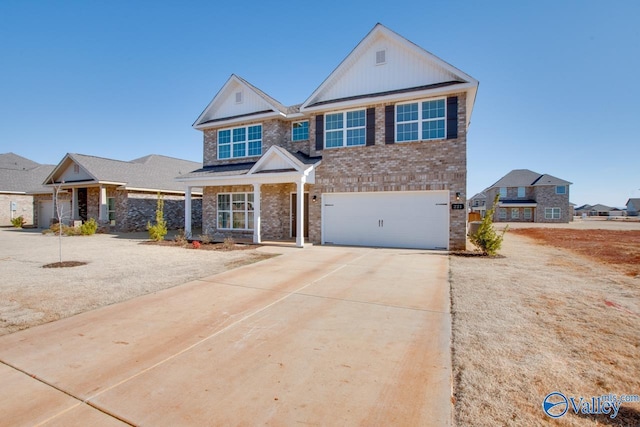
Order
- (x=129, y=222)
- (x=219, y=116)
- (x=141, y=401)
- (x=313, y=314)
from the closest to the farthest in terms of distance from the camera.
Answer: (x=141, y=401), (x=313, y=314), (x=219, y=116), (x=129, y=222)

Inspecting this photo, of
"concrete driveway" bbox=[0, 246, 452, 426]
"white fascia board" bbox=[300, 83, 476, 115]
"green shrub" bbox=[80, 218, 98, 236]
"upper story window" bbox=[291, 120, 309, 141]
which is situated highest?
"white fascia board" bbox=[300, 83, 476, 115]

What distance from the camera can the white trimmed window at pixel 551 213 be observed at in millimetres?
43844

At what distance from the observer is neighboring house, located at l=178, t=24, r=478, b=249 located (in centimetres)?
1268

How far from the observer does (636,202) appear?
85.2m

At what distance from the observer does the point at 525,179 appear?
46906mm

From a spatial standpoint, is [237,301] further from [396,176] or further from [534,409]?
[396,176]

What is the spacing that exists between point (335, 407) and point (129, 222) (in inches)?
911

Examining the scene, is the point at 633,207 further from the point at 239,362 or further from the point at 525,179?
the point at 239,362

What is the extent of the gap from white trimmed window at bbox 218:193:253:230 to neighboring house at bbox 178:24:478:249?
0.46 ft

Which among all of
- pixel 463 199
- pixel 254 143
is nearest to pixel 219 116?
pixel 254 143

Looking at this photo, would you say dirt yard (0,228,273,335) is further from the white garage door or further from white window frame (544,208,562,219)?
white window frame (544,208,562,219)

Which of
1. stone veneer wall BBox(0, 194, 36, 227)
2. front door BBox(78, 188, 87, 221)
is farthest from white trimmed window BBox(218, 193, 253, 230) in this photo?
stone veneer wall BBox(0, 194, 36, 227)
